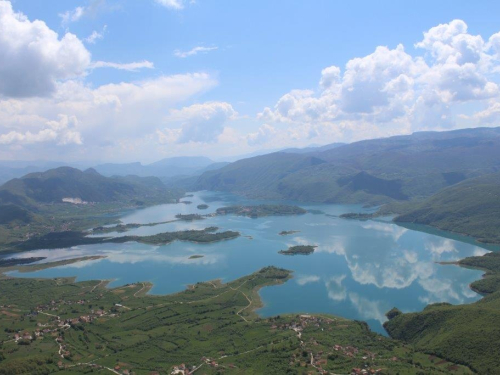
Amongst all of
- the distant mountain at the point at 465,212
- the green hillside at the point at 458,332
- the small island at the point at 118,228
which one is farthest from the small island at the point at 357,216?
the green hillside at the point at 458,332

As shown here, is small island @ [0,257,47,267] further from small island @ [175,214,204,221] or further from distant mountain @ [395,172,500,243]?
distant mountain @ [395,172,500,243]

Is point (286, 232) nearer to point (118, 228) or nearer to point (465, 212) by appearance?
point (465, 212)

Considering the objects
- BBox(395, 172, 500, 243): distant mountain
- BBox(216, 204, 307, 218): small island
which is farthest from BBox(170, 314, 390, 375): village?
BBox(216, 204, 307, 218): small island

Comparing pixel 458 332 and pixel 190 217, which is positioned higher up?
A: pixel 190 217

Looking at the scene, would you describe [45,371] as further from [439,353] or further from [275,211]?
[275,211]

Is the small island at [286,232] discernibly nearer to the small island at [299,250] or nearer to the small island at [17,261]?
the small island at [299,250]

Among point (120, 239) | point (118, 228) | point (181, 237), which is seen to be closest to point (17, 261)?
point (120, 239)
